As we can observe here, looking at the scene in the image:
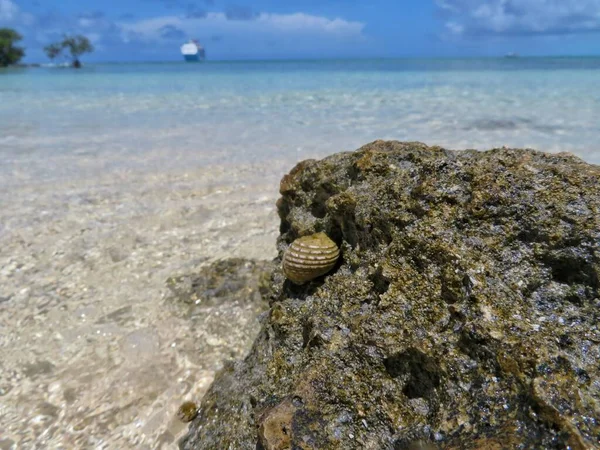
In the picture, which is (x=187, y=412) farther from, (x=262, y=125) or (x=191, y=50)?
(x=191, y=50)

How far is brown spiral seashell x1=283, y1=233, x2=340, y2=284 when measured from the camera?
2.03m

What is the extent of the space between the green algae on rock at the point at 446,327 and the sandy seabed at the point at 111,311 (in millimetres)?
629

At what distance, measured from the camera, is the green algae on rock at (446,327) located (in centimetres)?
122

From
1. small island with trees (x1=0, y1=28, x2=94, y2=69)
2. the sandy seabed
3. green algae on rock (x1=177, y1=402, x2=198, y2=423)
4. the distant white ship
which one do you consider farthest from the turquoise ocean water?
the distant white ship

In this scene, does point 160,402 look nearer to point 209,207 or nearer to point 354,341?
point 354,341

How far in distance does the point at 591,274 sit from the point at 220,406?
1528 millimetres

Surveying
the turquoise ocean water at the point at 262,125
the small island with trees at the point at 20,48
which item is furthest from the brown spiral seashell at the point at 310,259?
the small island with trees at the point at 20,48

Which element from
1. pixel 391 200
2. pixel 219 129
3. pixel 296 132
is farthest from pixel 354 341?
pixel 219 129

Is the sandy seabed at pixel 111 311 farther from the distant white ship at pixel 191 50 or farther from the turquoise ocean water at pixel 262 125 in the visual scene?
the distant white ship at pixel 191 50

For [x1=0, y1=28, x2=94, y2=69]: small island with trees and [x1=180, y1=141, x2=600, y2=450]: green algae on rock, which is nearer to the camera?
[x1=180, y1=141, x2=600, y2=450]: green algae on rock

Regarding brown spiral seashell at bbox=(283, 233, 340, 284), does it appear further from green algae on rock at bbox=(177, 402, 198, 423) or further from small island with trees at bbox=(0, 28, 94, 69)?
small island with trees at bbox=(0, 28, 94, 69)

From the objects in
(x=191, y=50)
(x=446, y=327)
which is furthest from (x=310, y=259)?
(x=191, y=50)

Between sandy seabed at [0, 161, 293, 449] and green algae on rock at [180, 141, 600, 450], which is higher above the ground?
green algae on rock at [180, 141, 600, 450]

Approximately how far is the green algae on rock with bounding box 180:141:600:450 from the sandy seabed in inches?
Result: 24.8
